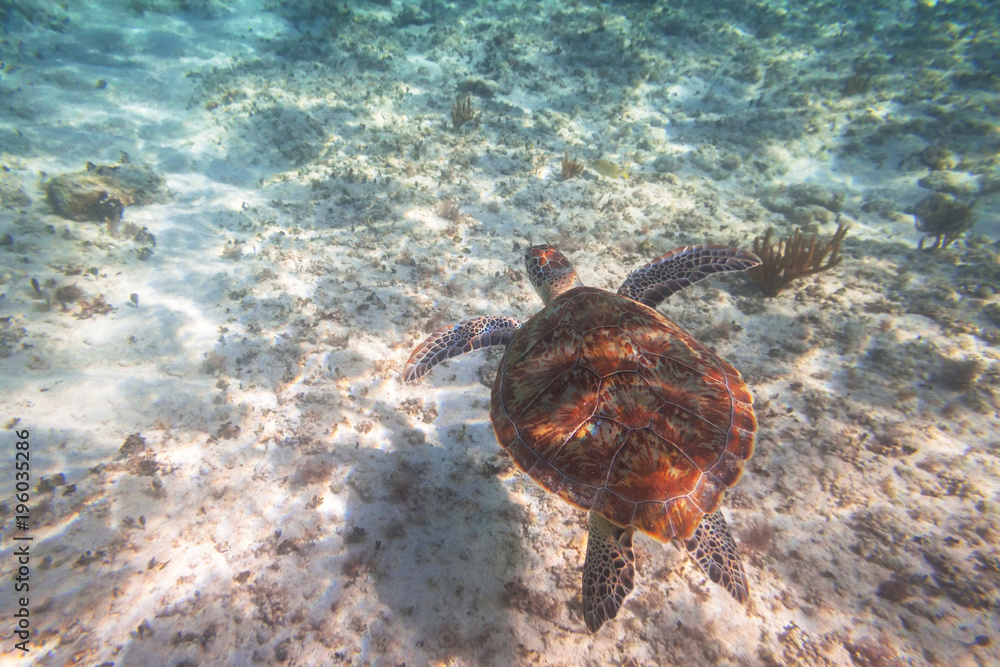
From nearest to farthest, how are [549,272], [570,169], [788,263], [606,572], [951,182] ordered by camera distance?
1. [606,572]
2. [549,272]
3. [788,263]
4. [570,169]
5. [951,182]

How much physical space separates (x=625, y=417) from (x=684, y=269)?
2.06m

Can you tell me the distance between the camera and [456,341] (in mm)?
3264

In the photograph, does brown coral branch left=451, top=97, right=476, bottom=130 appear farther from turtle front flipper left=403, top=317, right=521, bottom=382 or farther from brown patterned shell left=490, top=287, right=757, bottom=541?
brown patterned shell left=490, top=287, right=757, bottom=541

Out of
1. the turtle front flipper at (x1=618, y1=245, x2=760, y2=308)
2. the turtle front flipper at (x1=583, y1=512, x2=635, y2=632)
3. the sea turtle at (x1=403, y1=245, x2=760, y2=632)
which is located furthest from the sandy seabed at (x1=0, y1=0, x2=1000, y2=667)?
the turtle front flipper at (x1=618, y1=245, x2=760, y2=308)

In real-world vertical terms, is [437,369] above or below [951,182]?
below

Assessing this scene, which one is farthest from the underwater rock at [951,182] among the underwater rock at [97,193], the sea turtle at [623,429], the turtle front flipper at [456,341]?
the underwater rock at [97,193]

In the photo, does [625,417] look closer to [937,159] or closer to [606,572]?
[606,572]

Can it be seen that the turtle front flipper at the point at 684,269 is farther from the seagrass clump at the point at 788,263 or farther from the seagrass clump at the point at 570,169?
the seagrass clump at the point at 570,169

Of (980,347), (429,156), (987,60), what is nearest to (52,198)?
(429,156)

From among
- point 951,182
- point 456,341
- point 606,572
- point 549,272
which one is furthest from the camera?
point 951,182

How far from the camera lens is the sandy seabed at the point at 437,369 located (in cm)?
225

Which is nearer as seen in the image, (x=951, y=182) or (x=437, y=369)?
(x=437, y=369)

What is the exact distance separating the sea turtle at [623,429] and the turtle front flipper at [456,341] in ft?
1.33

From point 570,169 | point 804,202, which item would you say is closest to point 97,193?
point 570,169
